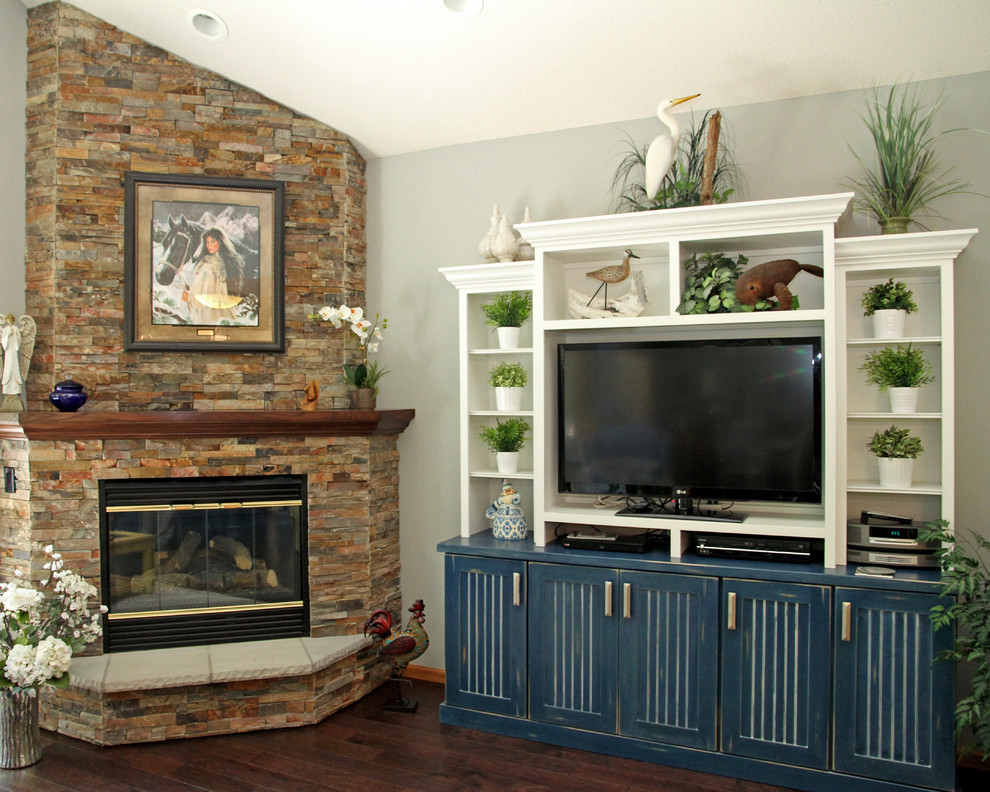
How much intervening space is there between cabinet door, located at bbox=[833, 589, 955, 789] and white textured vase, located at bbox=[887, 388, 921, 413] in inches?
27.8

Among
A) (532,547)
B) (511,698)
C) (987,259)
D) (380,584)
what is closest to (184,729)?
(380,584)

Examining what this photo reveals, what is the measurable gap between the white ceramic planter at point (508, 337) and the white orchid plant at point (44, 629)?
2072 millimetres

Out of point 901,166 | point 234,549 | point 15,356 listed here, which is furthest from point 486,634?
point 901,166

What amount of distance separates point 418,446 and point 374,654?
3.51 feet

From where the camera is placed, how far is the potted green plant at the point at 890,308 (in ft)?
9.53

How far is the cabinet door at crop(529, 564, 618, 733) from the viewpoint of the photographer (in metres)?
3.07

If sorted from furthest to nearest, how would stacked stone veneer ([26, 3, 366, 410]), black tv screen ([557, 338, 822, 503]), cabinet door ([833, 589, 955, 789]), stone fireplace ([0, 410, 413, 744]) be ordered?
stacked stone veneer ([26, 3, 366, 410])
stone fireplace ([0, 410, 413, 744])
black tv screen ([557, 338, 822, 503])
cabinet door ([833, 589, 955, 789])

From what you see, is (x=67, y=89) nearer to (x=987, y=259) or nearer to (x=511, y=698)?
(x=511, y=698)

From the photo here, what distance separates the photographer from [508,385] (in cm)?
350

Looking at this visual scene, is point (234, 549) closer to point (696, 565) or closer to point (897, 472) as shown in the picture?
point (696, 565)

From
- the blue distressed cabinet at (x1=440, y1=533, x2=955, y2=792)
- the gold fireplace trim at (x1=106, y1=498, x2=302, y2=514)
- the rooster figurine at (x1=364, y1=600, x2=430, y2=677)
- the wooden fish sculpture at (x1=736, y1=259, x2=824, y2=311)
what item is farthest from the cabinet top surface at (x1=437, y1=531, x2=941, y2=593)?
the wooden fish sculpture at (x1=736, y1=259, x2=824, y2=311)

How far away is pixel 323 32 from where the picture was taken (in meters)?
3.21

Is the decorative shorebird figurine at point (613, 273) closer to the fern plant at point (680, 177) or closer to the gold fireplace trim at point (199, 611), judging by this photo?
the fern plant at point (680, 177)

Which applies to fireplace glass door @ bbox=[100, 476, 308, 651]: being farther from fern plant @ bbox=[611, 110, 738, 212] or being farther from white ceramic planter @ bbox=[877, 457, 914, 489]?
white ceramic planter @ bbox=[877, 457, 914, 489]
